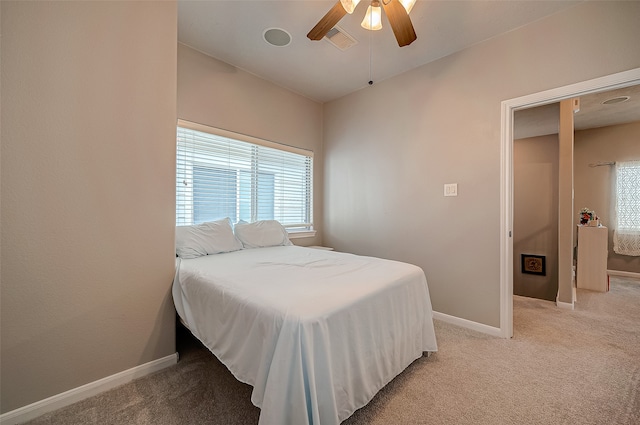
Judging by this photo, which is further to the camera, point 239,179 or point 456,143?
point 239,179

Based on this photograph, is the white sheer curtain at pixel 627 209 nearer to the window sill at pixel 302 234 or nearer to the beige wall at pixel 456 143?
the beige wall at pixel 456 143

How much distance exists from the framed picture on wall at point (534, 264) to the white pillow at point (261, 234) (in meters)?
4.11

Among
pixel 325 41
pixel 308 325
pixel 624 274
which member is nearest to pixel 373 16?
pixel 325 41

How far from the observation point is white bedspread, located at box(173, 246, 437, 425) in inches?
42.0

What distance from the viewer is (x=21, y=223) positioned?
134 centimetres

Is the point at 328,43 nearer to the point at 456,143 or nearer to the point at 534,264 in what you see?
the point at 456,143

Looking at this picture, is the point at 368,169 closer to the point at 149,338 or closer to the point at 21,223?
the point at 149,338

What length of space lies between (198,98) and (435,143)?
2.49m

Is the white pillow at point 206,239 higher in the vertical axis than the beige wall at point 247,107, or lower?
lower

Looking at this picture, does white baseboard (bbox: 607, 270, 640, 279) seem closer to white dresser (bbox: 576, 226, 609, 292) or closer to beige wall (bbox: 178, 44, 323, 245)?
white dresser (bbox: 576, 226, 609, 292)

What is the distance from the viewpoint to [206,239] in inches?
95.3

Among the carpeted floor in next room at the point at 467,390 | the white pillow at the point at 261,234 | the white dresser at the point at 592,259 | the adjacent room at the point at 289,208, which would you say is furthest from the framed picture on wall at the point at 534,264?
the white pillow at the point at 261,234

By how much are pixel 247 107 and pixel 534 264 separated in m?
5.06

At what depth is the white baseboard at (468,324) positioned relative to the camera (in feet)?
7.63
